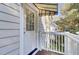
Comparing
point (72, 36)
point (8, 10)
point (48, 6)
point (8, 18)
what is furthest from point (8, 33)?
point (72, 36)

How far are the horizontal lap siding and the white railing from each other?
40 cm

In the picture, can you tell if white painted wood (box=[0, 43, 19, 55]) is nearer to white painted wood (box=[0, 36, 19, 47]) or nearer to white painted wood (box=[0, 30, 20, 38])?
white painted wood (box=[0, 36, 19, 47])

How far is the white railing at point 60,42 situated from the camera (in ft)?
6.40

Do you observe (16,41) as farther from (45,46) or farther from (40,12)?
(40,12)

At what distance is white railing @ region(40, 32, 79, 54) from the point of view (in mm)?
1949

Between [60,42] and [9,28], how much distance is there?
2.59 ft

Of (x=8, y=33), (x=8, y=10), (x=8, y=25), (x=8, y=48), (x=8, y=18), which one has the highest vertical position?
(x=8, y=10)

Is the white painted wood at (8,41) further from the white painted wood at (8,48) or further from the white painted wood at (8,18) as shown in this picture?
the white painted wood at (8,18)

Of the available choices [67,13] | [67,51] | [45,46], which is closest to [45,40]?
[45,46]

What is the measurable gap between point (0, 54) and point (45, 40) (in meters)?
0.69

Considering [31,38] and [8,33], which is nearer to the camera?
[8,33]

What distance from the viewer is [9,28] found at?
6.32 ft

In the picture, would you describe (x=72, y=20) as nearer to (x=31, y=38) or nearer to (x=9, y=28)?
(x=31, y=38)

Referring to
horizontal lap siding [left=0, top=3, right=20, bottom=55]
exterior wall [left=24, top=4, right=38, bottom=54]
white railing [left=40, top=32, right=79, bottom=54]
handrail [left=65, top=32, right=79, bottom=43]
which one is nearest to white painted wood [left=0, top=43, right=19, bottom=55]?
horizontal lap siding [left=0, top=3, right=20, bottom=55]
